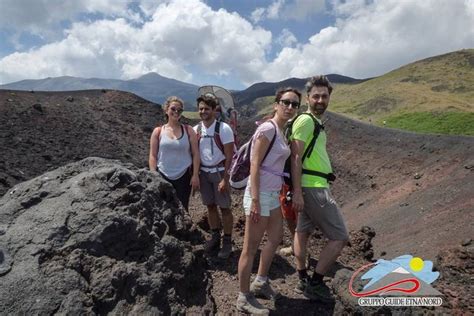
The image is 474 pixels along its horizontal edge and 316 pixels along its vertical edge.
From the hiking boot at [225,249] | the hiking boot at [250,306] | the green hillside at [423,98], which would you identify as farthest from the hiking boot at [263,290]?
the green hillside at [423,98]

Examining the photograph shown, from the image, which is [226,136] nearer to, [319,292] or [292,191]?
[292,191]

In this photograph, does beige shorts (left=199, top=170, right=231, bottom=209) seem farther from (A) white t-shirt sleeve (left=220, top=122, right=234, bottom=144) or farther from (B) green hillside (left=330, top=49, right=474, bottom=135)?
(B) green hillside (left=330, top=49, right=474, bottom=135)

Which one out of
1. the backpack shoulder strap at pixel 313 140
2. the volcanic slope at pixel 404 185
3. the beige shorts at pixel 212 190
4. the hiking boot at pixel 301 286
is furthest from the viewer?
the volcanic slope at pixel 404 185

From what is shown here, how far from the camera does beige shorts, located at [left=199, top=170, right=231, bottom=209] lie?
593 centimetres

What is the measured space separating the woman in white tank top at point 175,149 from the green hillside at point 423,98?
26.9 meters

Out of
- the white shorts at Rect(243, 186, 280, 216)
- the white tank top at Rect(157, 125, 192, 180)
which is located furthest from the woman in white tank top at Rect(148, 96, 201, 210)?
the white shorts at Rect(243, 186, 280, 216)

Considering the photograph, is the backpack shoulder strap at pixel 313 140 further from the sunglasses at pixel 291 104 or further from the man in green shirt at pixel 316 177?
the sunglasses at pixel 291 104

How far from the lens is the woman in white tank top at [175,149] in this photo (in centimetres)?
563

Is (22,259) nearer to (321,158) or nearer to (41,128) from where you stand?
(321,158)

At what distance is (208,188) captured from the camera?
19.8ft

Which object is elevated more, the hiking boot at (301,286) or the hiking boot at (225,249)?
the hiking boot at (225,249)

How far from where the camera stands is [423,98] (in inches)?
2410

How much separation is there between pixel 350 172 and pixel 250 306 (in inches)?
521

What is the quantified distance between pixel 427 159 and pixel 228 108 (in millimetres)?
9280
